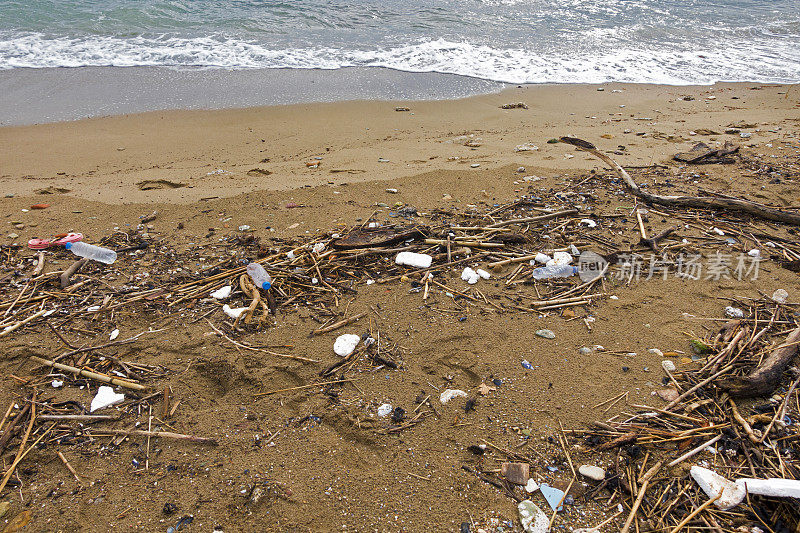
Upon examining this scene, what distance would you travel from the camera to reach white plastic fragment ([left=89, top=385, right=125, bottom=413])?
85.0 inches

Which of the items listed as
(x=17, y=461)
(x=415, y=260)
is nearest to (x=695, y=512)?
(x=415, y=260)

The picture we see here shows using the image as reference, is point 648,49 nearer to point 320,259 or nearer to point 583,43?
point 583,43

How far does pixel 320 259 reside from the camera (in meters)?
3.16

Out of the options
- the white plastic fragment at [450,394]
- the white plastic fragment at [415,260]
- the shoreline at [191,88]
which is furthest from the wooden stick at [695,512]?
the shoreline at [191,88]

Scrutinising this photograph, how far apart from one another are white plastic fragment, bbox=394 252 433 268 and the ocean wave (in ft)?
21.4

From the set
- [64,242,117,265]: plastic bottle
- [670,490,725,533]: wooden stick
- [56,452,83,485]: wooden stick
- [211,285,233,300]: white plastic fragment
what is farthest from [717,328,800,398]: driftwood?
[64,242,117,265]: plastic bottle

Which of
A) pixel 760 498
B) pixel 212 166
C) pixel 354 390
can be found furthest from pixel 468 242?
pixel 212 166

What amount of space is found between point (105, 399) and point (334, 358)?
1.15m

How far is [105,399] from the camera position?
2.18 metres

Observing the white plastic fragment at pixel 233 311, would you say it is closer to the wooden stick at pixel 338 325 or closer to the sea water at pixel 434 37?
the wooden stick at pixel 338 325

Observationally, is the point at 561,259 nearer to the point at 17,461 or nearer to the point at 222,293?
the point at 222,293

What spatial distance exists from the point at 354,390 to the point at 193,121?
5.90 metres

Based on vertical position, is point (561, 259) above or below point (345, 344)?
above

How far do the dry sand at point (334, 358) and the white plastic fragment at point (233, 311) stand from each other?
18 cm
